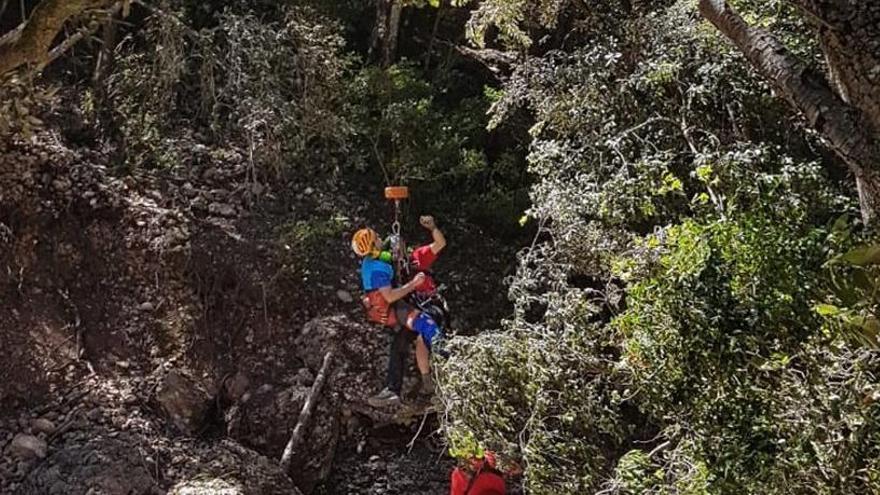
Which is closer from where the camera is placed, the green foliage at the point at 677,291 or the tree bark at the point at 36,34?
→ the tree bark at the point at 36,34

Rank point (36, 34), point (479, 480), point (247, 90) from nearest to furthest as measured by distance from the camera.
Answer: point (36, 34), point (479, 480), point (247, 90)

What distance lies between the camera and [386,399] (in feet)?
17.4

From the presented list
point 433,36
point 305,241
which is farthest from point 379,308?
point 433,36

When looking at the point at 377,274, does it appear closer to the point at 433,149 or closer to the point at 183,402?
the point at 433,149

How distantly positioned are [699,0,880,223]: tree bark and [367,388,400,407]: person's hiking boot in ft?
10.8

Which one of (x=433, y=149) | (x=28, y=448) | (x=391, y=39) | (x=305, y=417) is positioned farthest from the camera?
(x=391, y=39)

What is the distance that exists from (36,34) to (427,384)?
3592 mm

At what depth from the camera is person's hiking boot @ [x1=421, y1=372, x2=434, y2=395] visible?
5275 mm

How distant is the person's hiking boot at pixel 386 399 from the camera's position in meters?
5.29

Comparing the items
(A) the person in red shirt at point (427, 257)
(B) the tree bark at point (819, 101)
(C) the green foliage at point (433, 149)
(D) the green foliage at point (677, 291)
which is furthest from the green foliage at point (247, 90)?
(B) the tree bark at point (819, 101)

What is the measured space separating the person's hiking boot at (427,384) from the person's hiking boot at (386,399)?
220 mm

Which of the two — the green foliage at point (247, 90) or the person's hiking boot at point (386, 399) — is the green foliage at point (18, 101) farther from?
the green foliage at point (247, 90)

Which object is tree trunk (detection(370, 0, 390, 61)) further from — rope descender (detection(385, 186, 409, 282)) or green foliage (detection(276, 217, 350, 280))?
rope descender (detection(385, 186, 409, 282))

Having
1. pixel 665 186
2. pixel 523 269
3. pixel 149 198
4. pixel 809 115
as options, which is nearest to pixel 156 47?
pixel 149 198
